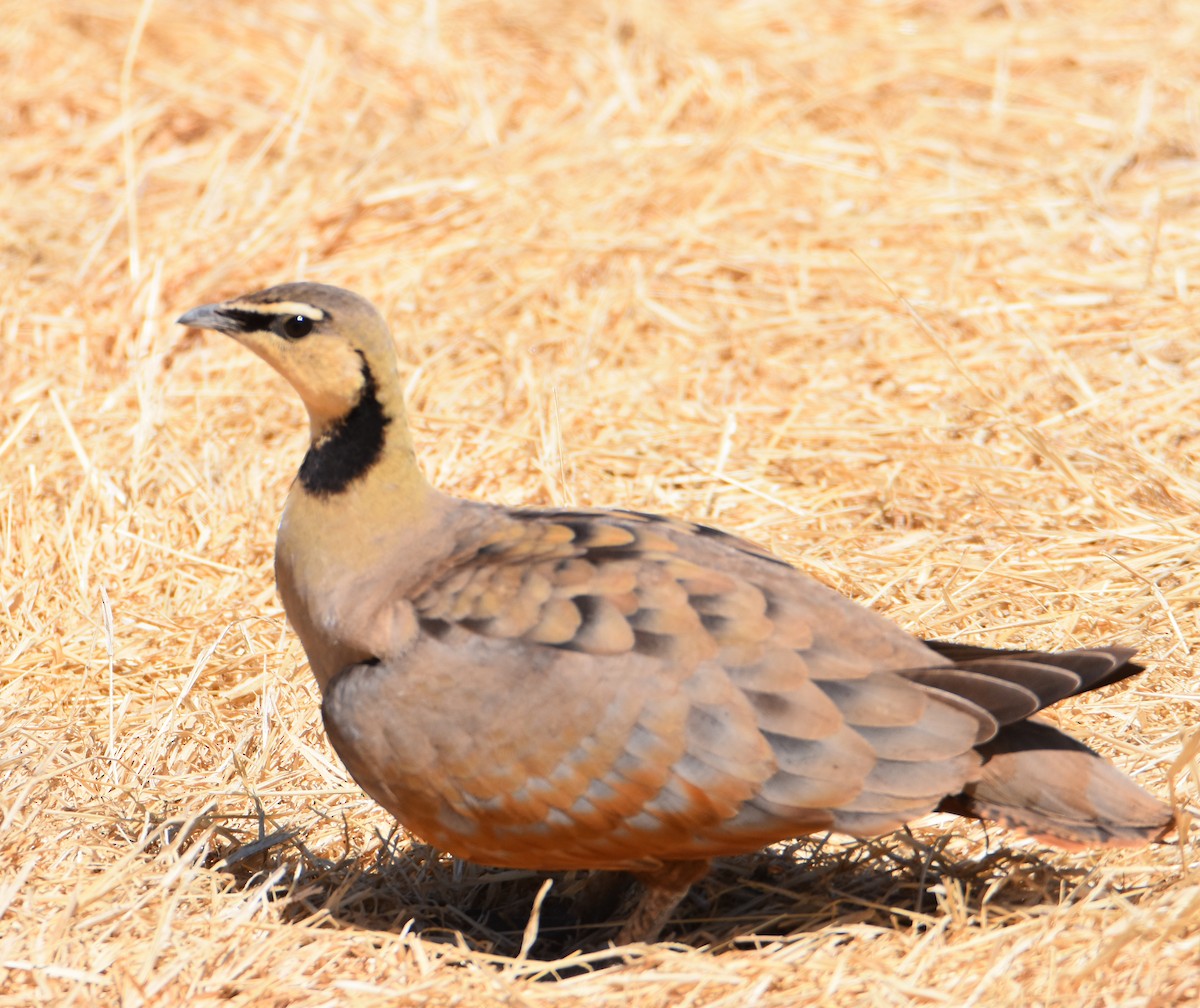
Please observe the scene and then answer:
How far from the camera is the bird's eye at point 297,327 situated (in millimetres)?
4148

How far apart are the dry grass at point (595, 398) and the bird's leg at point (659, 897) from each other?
0.12 metres

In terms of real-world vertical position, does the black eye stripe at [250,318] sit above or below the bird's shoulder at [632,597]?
above

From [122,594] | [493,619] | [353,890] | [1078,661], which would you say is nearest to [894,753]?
[1078,661]

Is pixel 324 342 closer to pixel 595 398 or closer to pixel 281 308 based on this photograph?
pixel 281 308

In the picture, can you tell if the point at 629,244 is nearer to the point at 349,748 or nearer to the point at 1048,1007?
the point at 349,748

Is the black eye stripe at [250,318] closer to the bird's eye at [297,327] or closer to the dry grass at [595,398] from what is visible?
the bird's eye at [297,327]

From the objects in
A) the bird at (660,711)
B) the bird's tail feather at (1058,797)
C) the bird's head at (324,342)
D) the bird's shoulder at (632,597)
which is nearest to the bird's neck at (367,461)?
the bird's head at (324,342)

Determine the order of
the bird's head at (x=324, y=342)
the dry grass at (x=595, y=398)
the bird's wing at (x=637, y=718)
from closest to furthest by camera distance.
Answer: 1. the bird's wing at (x=637, y=718)
2. the dry grass at (x=595, y=398)
3. the bird's head at (x=324, y=342)

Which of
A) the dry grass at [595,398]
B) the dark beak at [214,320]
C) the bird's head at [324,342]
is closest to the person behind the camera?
the dry grass at [595,398]

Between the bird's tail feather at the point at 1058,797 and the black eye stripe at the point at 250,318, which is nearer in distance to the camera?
the bird's tail feather at the point at 1058,797

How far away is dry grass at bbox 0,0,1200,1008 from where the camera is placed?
4.01 meters

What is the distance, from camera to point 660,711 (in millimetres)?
3689

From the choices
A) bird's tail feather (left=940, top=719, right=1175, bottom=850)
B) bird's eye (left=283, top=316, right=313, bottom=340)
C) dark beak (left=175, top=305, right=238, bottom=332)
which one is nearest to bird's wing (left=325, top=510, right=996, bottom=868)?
bird's tail feather (left=940, top=719, right=1175, bottom=850)

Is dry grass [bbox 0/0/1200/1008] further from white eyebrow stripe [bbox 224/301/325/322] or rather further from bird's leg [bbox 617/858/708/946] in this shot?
white eyebrow stripe [bbox 224/301/325/322]
